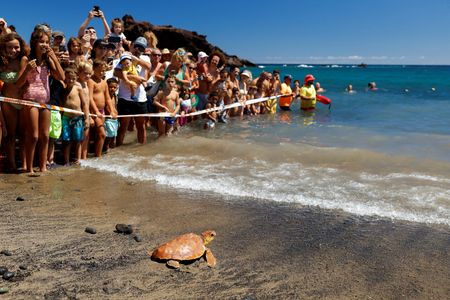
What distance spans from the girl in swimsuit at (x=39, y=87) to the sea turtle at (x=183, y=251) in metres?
2.95

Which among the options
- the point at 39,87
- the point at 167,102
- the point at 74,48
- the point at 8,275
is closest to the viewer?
the point at 8,275

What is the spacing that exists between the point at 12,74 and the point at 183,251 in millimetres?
3309

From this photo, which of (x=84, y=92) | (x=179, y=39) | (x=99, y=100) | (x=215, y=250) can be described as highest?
(x=179, y=39)

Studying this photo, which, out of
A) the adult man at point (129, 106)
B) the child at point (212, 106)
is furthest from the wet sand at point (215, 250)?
the child at point (212, 106)

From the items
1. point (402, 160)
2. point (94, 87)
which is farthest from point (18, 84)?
point (402, 160)

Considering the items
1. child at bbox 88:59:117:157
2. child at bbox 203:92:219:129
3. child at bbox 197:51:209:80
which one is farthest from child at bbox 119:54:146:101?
child at bbox 197:51:209:80

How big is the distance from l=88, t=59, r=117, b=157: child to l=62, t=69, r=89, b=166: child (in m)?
0.33

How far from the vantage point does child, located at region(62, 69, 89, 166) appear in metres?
5.91

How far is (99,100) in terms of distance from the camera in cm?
651

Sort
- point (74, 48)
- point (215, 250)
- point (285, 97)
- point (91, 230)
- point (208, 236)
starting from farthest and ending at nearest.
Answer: point (285, 97) → point (74, 48) → point (91, 230) → point (208, 236) → point (215, 250)

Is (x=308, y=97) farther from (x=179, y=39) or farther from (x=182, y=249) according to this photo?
(x=179, y=39)

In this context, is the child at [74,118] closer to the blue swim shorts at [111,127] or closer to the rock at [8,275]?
the blue swim shorts at [111,127]

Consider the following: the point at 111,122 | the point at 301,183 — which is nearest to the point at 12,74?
the point at 111,122

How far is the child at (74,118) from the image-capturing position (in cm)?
591
